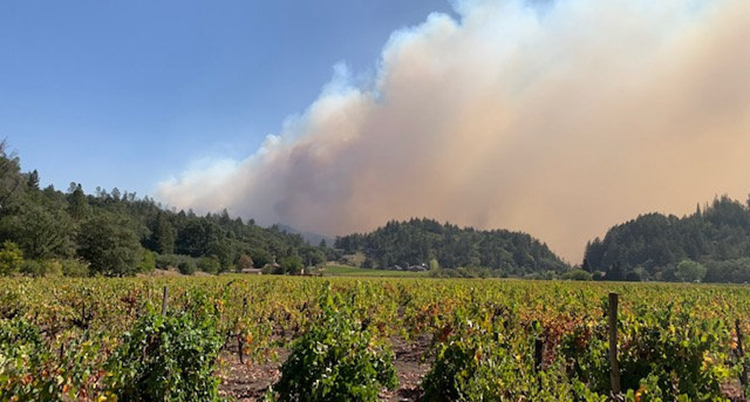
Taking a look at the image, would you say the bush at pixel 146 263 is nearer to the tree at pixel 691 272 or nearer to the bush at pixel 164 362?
the bush at pixel 164 362

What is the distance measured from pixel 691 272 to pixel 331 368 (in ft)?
524

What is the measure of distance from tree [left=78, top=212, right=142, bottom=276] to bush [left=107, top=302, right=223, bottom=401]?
69032 millimetres

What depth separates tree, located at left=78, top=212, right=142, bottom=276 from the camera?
65625 mm

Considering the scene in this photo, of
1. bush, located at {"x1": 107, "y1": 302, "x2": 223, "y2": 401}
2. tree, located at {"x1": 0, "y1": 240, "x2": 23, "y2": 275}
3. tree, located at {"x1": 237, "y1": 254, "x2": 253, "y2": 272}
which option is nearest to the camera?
bush, located at {"x1": 107, "y1": 302, "x2": 223, "y2": 401}

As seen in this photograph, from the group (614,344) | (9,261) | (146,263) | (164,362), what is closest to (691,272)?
(146,263)

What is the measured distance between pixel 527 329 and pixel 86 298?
16.1 metres

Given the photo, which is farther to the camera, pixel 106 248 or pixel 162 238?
pixel 162 238

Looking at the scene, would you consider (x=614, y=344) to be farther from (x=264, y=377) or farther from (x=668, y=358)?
(x=264, y=377)

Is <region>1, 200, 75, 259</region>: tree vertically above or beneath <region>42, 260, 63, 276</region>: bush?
above

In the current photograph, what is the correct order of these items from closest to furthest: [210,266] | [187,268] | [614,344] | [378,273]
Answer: [614,344] < [187,268] < [210,266] < [378,273]

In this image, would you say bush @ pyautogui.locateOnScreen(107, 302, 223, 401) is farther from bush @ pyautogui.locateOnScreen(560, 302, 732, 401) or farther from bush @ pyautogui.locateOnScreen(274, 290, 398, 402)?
bush @ pyautogui.locateOnScreen(560, 302, 732, 401)

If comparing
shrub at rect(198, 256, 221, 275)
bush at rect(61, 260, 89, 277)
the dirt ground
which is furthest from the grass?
the dirt ground

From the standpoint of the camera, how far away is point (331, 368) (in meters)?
6.53

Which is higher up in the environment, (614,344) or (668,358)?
(614,344)
